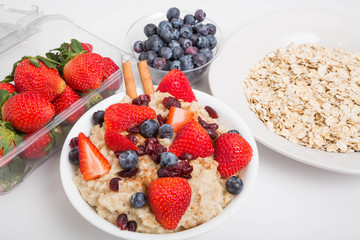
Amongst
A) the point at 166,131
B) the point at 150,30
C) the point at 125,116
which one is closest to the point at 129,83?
the point at 125,116

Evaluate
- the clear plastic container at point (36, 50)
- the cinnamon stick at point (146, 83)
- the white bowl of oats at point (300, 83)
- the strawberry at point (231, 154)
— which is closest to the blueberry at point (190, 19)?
the white bowl of oats at point (300, 83)

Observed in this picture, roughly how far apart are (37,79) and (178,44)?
72 cm

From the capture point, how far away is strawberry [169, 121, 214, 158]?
3.69ft

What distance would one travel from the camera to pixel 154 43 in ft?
5.63

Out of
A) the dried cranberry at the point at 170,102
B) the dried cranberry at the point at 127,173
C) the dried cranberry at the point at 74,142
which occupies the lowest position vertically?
the dried cranberry at the point at 127,173

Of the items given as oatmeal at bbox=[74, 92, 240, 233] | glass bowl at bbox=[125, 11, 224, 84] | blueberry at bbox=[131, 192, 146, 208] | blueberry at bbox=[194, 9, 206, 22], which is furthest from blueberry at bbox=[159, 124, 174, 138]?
blueberry at bbox=[194, 9, 206, 22]

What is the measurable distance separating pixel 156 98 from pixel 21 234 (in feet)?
2.46

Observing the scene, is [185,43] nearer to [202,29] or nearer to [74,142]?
[202,29]

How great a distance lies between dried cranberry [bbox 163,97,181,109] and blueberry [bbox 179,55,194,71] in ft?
1.39

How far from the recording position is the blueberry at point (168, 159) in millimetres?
1073

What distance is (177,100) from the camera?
1283 mm

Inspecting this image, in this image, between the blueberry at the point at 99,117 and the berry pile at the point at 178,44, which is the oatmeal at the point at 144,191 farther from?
the berry pile at the point at 178,44

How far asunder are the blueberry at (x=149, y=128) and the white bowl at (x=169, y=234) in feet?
0.85

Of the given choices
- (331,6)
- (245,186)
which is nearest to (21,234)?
(245,186)
